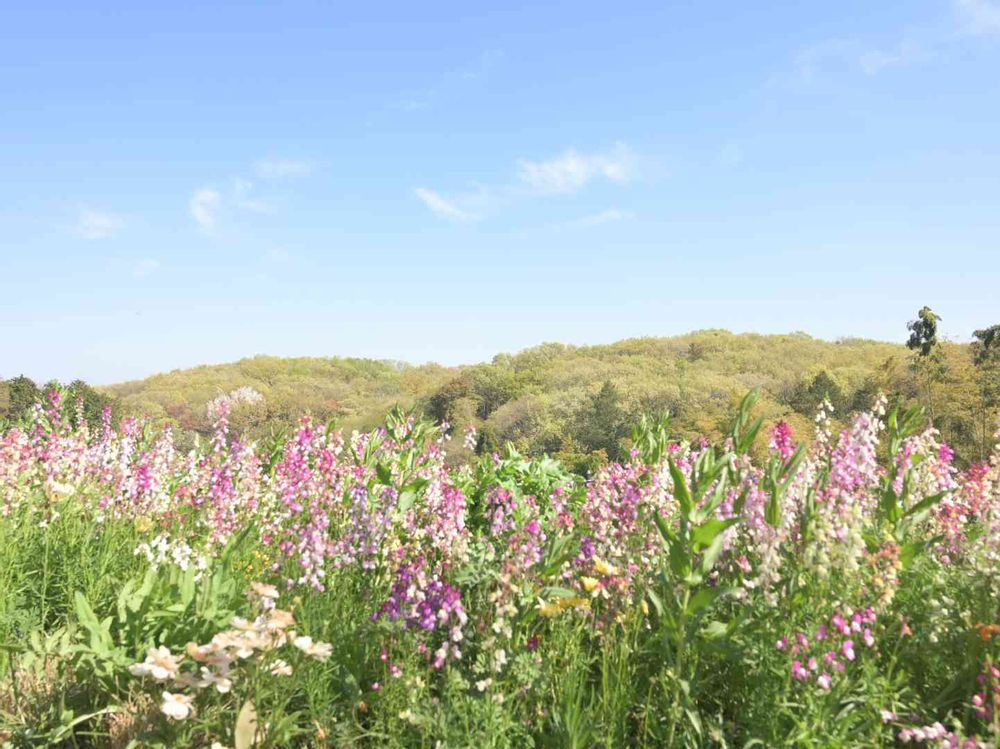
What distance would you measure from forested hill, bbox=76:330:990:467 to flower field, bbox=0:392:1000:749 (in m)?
5.25

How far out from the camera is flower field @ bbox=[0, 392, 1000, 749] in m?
2.88

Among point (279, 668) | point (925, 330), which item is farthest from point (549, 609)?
point (925, 330)

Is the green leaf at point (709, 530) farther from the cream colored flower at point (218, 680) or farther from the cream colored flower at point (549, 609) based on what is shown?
the cream colored flower at point (218, 680)

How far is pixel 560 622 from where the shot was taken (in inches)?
135

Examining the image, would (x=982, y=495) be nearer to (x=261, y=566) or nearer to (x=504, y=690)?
(x=504, y=690)

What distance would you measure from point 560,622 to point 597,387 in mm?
49932

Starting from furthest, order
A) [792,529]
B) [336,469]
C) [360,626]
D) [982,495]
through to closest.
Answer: [336,469] < [982,495] < [792,529] < [360,626]

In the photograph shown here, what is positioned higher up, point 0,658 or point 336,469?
point 336,469

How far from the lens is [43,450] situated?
6.07 metres

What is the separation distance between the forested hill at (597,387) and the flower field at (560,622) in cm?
525

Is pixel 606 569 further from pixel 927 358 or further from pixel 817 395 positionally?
pixel 817 395

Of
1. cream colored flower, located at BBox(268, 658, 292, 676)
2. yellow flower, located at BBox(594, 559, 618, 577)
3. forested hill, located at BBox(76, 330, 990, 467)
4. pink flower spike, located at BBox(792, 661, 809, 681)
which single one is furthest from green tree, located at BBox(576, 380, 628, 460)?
cream colored flower, located at BBox(268, 658, 292, 676)

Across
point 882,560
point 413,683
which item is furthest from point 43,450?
point 882,560

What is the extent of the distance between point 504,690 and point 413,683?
48cm
